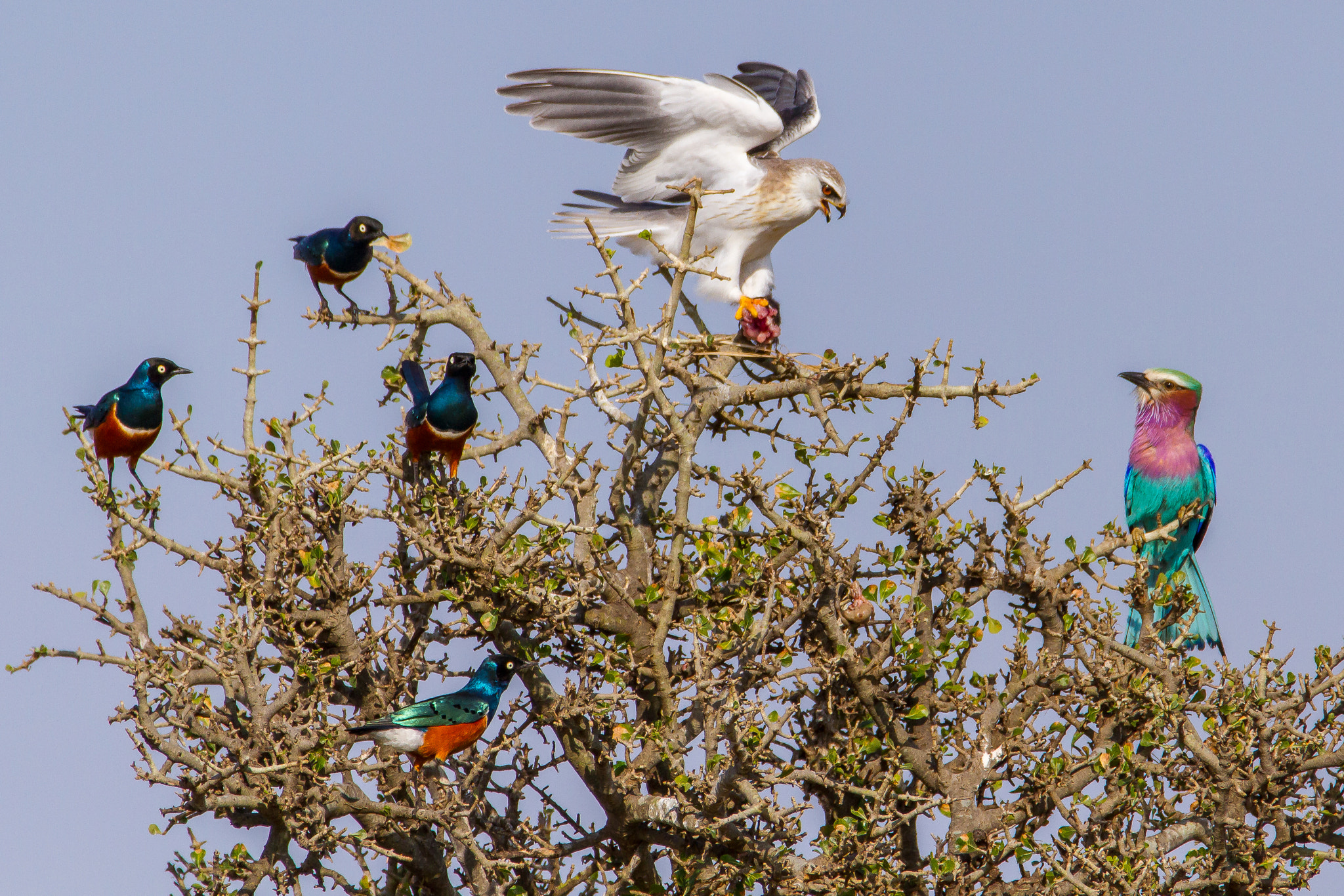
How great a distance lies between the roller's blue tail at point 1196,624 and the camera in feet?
19.2

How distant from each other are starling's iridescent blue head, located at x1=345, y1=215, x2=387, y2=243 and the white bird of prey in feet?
4.00

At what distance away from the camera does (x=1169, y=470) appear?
7008 millimetres

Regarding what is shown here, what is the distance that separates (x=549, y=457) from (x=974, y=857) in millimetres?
2226

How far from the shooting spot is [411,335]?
5.29 metres

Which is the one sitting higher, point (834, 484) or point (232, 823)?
point (834, 484)

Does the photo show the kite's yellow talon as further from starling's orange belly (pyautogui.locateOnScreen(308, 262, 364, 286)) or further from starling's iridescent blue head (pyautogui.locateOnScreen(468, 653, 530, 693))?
starling's iridescent blue head (pyautogui.locateOnScreen(468, 653, 530, 693))

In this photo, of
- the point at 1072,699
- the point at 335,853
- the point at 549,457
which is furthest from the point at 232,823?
the point at 1072,699

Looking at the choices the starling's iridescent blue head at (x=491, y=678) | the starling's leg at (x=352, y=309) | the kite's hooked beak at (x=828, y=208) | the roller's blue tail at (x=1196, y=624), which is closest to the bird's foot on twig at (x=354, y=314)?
the starling's leg at (x=352, y=309)

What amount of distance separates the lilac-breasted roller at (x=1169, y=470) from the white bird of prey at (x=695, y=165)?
2054mm

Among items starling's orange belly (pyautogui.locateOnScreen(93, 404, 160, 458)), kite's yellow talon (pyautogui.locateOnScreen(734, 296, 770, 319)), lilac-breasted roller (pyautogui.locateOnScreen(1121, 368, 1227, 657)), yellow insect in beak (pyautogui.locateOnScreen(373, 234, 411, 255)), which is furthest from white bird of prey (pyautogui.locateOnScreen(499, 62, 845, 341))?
starling's orange belly (pyautogui.locateOnScreen(93, 404, 160, 458))

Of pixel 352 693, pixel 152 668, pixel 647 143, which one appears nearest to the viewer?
pixel 152 668

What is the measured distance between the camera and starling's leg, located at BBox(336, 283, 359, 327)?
524 centimetres

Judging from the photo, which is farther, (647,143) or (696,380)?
(647,143)

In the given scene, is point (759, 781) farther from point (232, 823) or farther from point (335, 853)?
point (232, 823)
